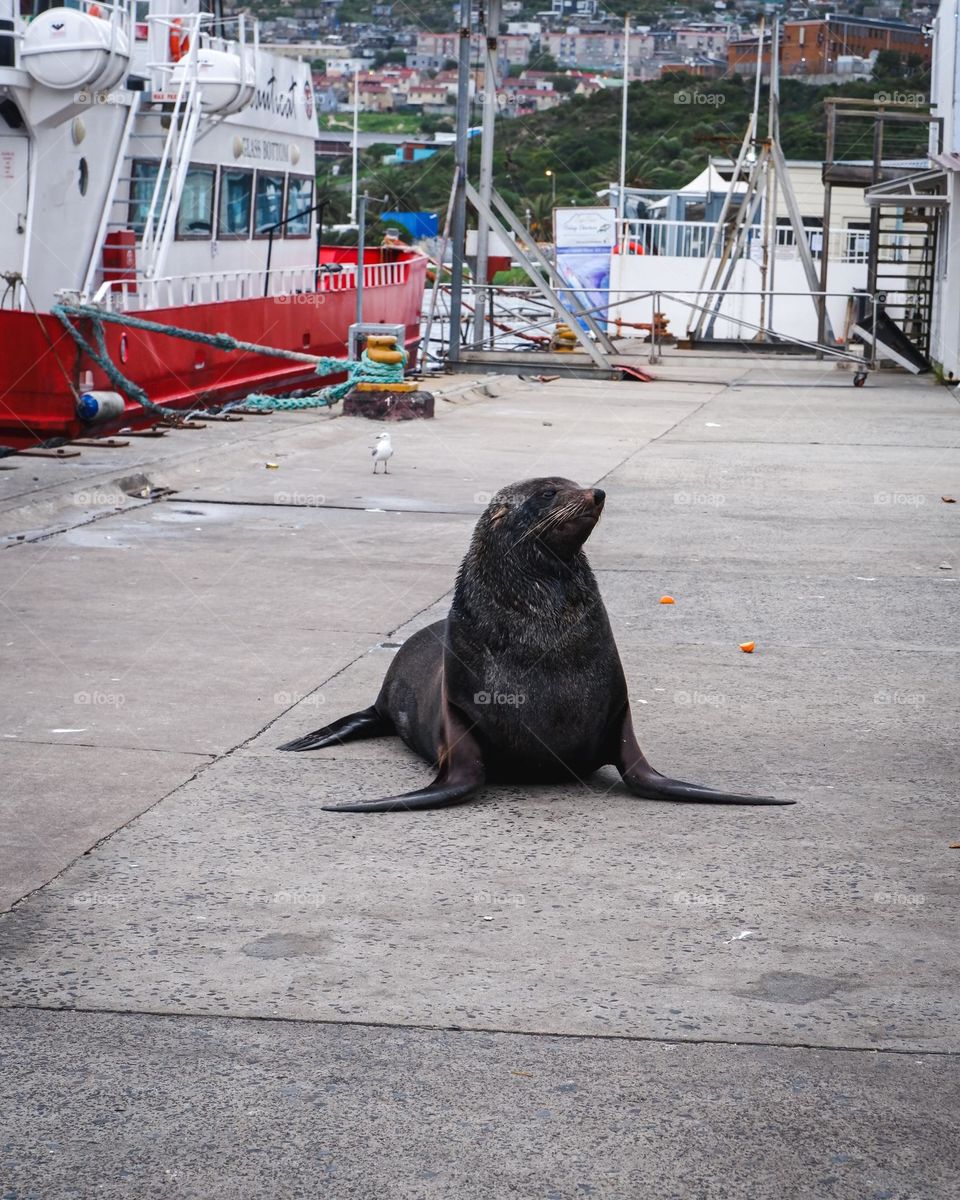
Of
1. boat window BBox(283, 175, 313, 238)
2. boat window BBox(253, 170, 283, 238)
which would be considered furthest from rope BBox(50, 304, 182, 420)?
boat window BBox(283, 175, 313, 238)

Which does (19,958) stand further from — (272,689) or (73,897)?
(272,689)

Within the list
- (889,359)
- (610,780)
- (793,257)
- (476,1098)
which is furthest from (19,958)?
(793,257)

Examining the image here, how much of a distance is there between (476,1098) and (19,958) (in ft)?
4.34

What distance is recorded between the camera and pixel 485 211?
23703 millimetres

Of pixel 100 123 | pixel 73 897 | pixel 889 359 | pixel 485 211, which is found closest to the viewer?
pixel 73 897

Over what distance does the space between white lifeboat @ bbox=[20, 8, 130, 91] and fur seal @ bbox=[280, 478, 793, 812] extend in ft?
41.0

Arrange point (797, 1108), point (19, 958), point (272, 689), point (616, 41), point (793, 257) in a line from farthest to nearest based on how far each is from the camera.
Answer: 1. point (616, 41)
2. point (793, 257)
3. point (272, 689)
4. point (19, 958)
5. point (797, 1108)

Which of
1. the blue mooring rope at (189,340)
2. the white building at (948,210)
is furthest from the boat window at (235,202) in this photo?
the white building at (948,210)

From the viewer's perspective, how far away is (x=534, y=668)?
541 cm

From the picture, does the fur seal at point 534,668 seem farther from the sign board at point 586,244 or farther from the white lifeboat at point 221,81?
the sign board at point 586,244

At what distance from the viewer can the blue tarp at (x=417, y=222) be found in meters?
39.1

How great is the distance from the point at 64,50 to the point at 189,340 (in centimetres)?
304

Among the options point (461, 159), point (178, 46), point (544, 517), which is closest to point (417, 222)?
point (461, 159)

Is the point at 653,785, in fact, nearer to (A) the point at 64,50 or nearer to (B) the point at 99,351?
(B) the point at 99,351
